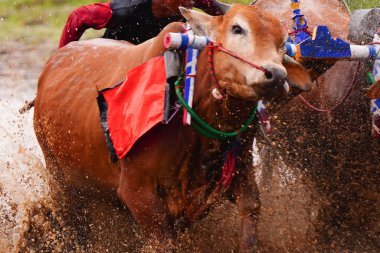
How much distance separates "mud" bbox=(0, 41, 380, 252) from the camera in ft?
14.8

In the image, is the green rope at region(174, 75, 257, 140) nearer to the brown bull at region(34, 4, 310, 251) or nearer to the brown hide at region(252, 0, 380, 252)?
the brown bull at region(34, 4, 310, 251)

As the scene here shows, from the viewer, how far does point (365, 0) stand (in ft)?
26.2

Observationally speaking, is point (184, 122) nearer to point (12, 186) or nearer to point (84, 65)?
point (84, 65)

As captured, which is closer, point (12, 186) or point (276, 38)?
point (276, 38)

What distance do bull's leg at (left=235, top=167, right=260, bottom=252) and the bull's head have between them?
66 centimetres

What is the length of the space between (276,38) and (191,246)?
145cm

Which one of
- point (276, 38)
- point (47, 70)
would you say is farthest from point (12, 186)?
point (276, 38)


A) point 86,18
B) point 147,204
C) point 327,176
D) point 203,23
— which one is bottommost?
point 327,176

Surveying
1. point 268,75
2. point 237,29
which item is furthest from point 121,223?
point 268,75

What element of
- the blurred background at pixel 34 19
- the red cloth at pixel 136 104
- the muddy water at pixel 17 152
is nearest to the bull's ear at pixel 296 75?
the red cloth at pixel 136 104

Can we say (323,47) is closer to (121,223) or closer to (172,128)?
(172,128)

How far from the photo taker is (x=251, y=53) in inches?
121

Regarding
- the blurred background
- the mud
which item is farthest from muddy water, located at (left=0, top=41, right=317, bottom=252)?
the blurred background

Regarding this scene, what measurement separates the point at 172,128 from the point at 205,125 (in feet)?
0.63
